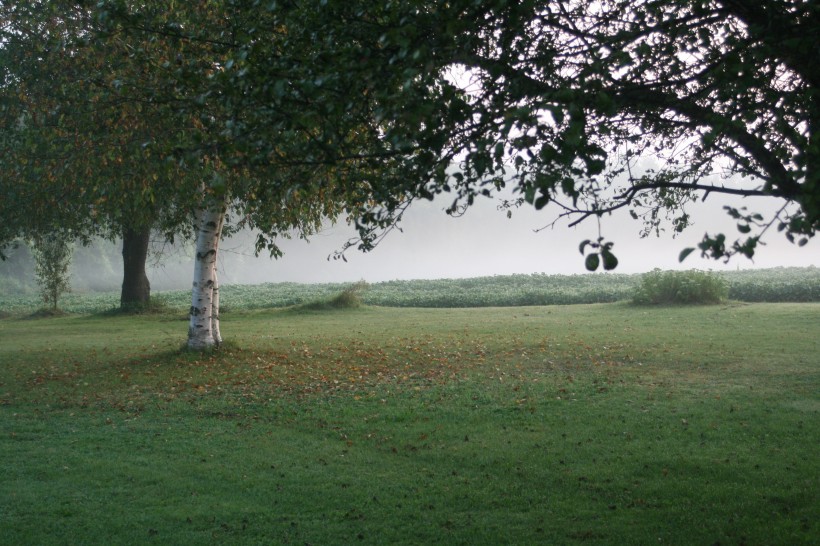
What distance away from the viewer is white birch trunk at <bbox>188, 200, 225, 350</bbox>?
14.3m

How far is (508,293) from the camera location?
32.9 m

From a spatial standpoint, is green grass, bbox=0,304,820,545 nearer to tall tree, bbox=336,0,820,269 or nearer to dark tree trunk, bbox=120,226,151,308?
tall tree, bbox=336,0,820,269

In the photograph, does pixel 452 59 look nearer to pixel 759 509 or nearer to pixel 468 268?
pixel 759 509

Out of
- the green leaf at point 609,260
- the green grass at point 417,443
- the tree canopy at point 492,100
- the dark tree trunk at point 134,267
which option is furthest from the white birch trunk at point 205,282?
the dark tree trunk at point 134,267

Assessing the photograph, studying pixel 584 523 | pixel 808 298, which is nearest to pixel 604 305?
pixel 808 298

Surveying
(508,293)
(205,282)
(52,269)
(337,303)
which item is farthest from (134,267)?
(508,293)

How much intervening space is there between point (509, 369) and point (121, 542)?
8.85 m

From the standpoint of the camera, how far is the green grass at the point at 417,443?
239 inches

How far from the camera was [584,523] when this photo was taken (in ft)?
19.9

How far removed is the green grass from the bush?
8.74m

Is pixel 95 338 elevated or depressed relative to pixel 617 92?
depressed

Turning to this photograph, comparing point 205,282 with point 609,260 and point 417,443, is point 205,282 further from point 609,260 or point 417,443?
point 609,260

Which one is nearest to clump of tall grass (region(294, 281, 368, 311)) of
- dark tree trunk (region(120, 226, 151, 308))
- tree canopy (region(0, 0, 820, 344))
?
dark tree trunk (region(120, 226, 151, 308))

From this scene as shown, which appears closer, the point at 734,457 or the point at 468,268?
the point at 734,457
